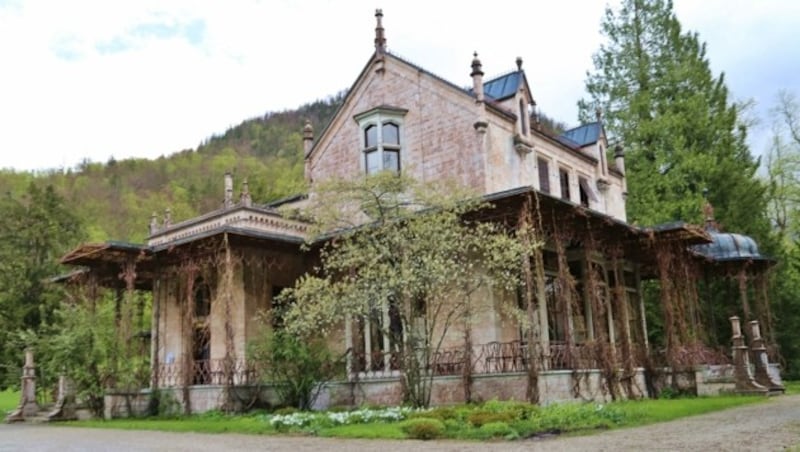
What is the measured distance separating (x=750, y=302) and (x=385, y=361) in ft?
63.9

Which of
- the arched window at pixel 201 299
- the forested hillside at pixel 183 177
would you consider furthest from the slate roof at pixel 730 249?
the forested hillside at pixel 183 177

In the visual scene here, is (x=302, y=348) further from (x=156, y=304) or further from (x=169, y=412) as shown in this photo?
(x=156, y=304)

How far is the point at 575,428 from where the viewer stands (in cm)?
1245

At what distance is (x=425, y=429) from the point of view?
12.1m

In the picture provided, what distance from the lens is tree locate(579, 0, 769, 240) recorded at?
32438mm

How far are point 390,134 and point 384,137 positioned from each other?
0.82 ft

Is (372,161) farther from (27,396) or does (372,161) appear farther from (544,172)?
(27,396)

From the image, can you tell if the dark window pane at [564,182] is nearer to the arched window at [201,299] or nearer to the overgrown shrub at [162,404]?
the arched window at [201,299]

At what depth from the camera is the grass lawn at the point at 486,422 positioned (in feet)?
40.3

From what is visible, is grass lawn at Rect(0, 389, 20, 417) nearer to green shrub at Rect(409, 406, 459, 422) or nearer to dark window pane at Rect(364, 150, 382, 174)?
dark window pane at Rect(364, 150, 382, 174)

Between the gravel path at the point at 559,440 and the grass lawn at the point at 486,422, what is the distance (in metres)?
0.62

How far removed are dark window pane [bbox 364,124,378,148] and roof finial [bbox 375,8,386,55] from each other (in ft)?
8.91

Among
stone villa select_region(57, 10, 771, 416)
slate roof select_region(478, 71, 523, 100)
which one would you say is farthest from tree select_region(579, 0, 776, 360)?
slate roof select_region(478, 71, 523, 100)

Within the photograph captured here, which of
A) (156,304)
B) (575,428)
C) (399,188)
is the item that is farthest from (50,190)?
(575,428)
